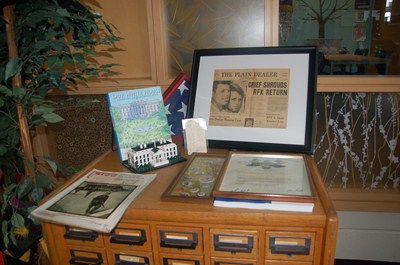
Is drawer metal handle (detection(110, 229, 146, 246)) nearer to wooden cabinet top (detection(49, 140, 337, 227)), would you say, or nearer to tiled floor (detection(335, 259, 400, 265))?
wooden cabinet top (detection(49, 140, 337, 227))

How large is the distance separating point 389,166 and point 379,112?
0.28m

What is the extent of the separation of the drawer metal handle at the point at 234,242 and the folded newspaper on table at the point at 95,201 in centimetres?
26

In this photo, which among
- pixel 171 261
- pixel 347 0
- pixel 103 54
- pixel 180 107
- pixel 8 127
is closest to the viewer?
pixel 171 261

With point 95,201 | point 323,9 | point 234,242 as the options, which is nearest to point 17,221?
point 95,201

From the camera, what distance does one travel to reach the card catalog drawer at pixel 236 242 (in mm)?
800

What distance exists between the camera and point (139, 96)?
1109 mm

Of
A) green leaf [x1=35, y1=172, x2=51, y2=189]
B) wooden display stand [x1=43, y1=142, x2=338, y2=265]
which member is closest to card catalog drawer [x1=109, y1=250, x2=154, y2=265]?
wooden display stand [x1=43, y1=142, x2=338, y2=265]

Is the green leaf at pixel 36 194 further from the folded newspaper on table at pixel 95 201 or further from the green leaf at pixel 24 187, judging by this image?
the folded newspaper on table at pixel 95 201

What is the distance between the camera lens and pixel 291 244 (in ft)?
2.57

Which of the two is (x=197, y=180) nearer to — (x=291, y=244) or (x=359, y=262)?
(x=291, y=244)

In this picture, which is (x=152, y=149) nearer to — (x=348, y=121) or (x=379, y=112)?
(x=348, y=121)

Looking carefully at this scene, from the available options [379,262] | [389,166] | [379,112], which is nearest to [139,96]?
[379,112]

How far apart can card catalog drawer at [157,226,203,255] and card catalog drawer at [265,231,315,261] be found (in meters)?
0.18

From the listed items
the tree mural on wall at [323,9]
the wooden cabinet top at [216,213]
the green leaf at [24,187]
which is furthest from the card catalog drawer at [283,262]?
the tree mural on wall at [323,9]
